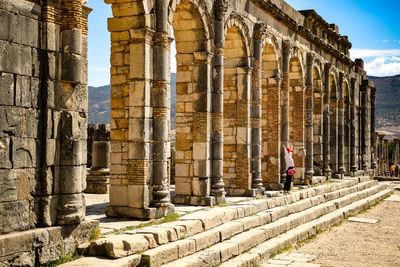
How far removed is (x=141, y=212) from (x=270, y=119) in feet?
28.2

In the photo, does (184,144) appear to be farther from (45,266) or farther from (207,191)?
(45,266)

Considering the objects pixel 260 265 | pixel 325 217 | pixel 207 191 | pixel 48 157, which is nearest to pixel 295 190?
pixel 325 217

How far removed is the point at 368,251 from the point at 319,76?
1256cm

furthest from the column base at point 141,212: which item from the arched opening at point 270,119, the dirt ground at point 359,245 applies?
the arched opening at point 270,119

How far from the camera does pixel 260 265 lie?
955 cm

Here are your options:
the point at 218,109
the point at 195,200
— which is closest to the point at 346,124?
the point at 218,109

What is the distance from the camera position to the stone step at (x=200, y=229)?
727 cm

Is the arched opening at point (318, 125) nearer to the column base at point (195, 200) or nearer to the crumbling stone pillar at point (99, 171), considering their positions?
the crumbling stone pillar at point (99, 171)

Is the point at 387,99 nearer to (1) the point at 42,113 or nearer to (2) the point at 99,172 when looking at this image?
(2) the point at 99,172

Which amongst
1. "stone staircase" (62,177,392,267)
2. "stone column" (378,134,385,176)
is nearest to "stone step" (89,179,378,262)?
"stone staircase" (62,177,392,267)

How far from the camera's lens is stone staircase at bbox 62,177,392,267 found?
726 centimetres

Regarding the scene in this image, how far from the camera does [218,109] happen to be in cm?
1265

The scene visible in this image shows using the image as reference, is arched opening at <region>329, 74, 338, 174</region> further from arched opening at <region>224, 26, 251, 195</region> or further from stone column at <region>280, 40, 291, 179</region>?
arched opening at <region>224, 26, 251, 195</region>

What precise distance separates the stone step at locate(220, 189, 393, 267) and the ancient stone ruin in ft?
3.59
